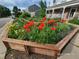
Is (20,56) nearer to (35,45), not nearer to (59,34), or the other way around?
(35,45)

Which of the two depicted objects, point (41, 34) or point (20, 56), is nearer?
point (41, 34)

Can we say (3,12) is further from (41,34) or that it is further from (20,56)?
(41,34)

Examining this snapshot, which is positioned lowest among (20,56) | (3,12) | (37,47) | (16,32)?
(3,12)

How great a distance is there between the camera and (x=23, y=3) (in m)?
5.63

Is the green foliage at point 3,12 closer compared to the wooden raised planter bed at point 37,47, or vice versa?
the wooden raised planter bed at point 37,47

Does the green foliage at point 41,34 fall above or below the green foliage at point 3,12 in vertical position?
above

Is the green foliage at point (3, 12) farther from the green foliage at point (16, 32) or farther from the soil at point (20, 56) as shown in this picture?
the soil at point (20, 56)

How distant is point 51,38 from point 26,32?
685 mm

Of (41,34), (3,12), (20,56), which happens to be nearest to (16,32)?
(20,56)

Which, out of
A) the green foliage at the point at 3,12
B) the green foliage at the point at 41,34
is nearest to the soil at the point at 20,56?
the green foliage at the point at 41,34

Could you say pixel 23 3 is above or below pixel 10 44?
above

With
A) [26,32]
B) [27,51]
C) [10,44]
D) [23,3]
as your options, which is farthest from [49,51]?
[23,3]

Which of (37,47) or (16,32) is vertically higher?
(16,32)

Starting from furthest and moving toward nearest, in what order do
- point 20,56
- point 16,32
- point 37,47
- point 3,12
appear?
point 3,12 → point 16,32 → point 20,56 → point 37,47
